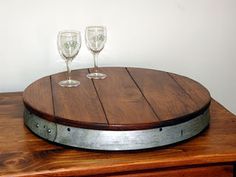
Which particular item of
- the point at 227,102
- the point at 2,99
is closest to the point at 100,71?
the point at 2,99

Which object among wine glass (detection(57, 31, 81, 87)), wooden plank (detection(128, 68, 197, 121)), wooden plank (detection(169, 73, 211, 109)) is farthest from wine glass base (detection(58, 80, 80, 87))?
wooden plank (detection(169, 73, 211, 109))

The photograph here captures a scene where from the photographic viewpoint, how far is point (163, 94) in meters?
1.24

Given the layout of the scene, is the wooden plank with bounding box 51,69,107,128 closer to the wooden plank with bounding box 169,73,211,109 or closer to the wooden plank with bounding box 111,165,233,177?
the wooden plank with bounding box 111,165,233,177

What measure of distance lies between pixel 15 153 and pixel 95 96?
0.31 meters

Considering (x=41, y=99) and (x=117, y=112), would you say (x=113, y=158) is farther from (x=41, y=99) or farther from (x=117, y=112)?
(x=41, y=99)

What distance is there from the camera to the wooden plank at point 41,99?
108cm

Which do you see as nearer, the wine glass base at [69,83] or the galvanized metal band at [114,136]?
the galvanized metal band at [114,136]

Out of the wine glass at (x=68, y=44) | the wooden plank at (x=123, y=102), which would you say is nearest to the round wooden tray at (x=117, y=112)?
the wooden plank at (x=123, y=102)

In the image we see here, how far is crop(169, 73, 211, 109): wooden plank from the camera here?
1.18 m

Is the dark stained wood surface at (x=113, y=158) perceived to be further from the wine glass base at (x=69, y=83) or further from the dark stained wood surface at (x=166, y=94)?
the wine glass base at (x=69, y=83)

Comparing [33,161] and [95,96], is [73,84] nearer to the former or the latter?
[95,96]

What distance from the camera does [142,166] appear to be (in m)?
0.99

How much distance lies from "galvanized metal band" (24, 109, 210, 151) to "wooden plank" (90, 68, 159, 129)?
0.08 feet

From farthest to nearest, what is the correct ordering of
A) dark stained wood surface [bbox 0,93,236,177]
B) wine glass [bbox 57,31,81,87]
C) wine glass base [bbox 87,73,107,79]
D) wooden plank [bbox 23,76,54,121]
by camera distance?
1. wine glass base [bbox 87,73,107,79]
2. wine glass [bbox 57,31,81,87]
3. wooden plank [bbox 23,76,54,121]
4. dark stained wood surface [bbox 0,93,236,177]
